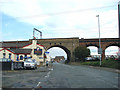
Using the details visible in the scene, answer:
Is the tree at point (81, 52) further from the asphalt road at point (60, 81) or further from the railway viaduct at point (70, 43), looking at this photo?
the asphalt road at point (60, 81)

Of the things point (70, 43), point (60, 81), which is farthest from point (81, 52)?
point (60, 81)

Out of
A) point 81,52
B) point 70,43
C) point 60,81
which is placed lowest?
point 60,81

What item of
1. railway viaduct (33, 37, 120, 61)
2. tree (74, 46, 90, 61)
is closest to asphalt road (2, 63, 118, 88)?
tree (74, 46, 90, 61)

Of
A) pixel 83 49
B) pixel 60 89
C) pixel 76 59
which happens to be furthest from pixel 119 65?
pixel 76 59

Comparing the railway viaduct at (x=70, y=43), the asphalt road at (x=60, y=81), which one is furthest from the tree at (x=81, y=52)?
the asphalt road at (x=60, y=81)

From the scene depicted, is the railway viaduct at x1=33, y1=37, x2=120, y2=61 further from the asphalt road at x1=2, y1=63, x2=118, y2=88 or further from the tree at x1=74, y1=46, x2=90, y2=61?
the asphalt road at x1=2, y1=63, x2=118, y2=88

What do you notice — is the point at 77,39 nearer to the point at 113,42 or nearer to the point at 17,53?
the point at 113,42

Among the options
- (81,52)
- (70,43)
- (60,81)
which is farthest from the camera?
(70,43)

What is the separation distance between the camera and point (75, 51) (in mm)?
70062

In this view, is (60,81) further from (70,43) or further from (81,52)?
(70,43)

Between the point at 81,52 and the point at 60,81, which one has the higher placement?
the point at 81,52

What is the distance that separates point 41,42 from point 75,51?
15.4 meters

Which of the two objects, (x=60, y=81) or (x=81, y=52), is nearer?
(x=60, y=81)

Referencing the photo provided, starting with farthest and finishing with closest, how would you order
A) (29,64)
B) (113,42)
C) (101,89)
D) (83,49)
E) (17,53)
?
(113,42), (83,49), (17,53), (29,64), (101,89)
